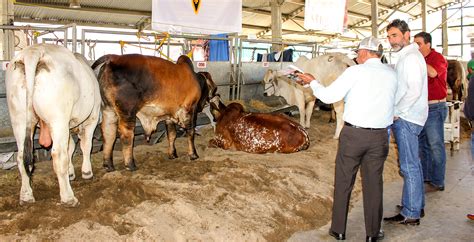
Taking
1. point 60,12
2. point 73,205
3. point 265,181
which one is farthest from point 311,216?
point 60,12

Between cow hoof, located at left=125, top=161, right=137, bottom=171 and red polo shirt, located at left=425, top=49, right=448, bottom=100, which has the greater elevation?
red polo shirt, located at left=425, top=49, right=448, bottom=100

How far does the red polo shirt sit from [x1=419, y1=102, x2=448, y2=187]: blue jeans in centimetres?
13

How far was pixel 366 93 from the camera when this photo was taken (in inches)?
150

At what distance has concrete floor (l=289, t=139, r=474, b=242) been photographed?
424cm

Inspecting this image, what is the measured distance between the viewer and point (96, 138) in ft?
21.6

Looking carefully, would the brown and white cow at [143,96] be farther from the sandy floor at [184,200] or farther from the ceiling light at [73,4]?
the ceiling light at [73,4]

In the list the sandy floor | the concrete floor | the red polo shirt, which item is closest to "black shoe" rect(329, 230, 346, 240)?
the concrete floor

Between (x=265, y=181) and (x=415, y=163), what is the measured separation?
170cm

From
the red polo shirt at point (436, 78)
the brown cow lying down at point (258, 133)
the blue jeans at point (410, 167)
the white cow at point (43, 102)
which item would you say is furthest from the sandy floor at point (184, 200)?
the red polo shirt at point (436, 78)

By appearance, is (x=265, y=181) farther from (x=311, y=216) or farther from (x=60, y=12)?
(x=60, y=12)

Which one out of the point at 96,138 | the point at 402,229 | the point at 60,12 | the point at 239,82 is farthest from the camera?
the point at 60,12

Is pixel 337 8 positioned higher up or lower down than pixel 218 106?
higher up

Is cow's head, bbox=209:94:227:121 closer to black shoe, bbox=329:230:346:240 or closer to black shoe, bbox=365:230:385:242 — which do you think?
black shoe, bbox=329:230:346:240

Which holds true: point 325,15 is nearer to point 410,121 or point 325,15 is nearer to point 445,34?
point 410,121
